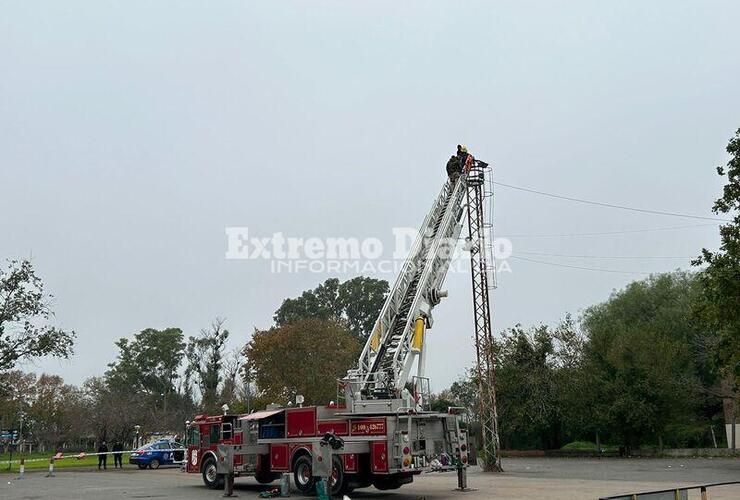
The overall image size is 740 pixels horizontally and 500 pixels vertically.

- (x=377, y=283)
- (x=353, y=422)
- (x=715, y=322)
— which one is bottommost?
(x=353, y=422)

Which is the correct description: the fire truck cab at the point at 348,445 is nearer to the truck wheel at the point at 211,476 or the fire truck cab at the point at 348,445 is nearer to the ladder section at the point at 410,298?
the truck wheel at the point at 211,476

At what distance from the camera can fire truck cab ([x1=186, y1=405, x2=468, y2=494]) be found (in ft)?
60.2

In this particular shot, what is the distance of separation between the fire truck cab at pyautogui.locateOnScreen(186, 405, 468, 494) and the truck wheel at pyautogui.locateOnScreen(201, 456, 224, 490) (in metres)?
0.03

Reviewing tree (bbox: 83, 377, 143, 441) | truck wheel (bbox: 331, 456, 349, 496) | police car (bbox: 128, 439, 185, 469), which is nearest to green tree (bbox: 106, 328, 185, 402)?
tree (bbox: 83, 377, 143, 441)

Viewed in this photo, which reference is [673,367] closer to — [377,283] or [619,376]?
[619,376]

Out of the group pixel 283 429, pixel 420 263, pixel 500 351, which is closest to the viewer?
pixel 283 429

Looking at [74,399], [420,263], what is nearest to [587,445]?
[420,263]

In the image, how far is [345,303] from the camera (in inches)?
3317

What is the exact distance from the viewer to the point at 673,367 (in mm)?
46031

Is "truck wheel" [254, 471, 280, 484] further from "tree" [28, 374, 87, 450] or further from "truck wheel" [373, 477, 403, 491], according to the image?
"tree" [28, 374, 87, 450]

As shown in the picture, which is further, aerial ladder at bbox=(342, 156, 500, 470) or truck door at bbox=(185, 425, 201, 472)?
truck door at bbox=(185, 425, 201, 472)

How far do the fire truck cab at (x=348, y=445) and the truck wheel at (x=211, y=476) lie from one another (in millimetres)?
34

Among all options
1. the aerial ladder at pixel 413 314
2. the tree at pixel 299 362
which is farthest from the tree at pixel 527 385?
the aerial ladder at pixel 413 314

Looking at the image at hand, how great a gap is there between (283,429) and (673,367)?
110 feet
